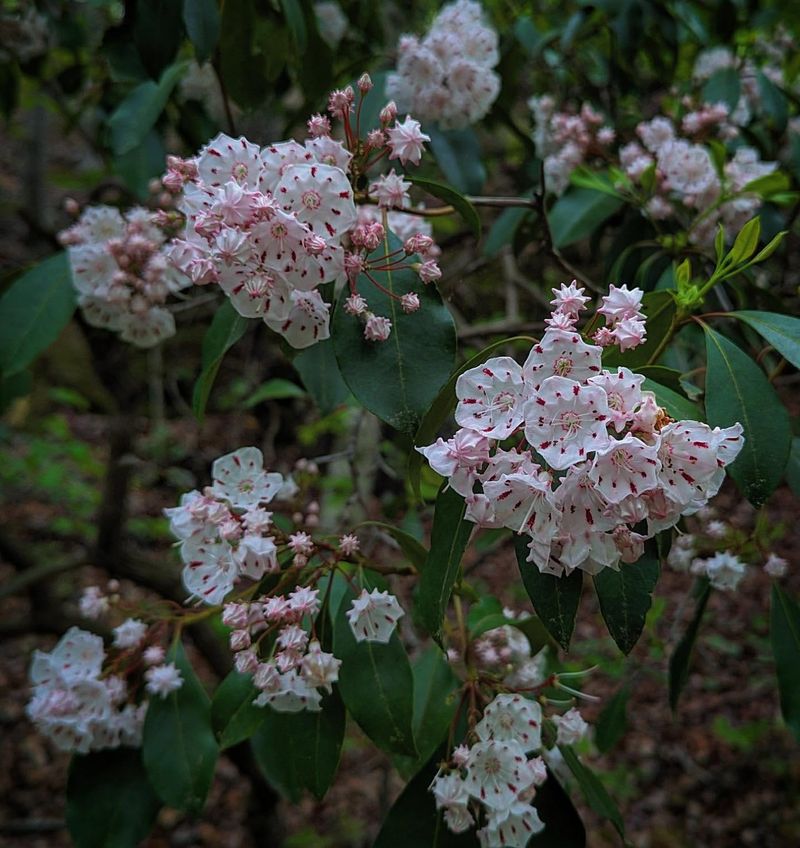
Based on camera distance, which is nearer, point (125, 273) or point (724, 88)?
point (125, 273)

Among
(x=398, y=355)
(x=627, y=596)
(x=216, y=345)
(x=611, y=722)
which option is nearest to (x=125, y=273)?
(x=216, y=345)

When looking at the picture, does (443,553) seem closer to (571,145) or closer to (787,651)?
(787,651)

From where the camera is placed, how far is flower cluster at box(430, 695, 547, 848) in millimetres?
A: 923

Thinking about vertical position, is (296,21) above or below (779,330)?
above

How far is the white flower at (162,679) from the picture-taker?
118cm

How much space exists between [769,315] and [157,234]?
99cm

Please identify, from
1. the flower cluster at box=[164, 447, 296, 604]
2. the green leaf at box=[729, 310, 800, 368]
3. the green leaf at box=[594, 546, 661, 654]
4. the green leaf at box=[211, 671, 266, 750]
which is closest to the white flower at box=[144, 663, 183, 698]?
the green leaf at box=[211, 671, 266, 750]

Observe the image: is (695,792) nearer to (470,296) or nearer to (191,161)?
(470,296)

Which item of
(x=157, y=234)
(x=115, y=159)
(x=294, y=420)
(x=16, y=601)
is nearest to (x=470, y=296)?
(x=294, y=420)

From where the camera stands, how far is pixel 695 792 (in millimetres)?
2922

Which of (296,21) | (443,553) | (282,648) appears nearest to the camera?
(443,553)

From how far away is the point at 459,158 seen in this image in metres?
1.71

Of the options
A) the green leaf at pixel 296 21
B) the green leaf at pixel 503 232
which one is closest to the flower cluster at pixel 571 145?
the green leaf at pixel 503 232

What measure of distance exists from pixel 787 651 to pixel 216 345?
39.3 inches
